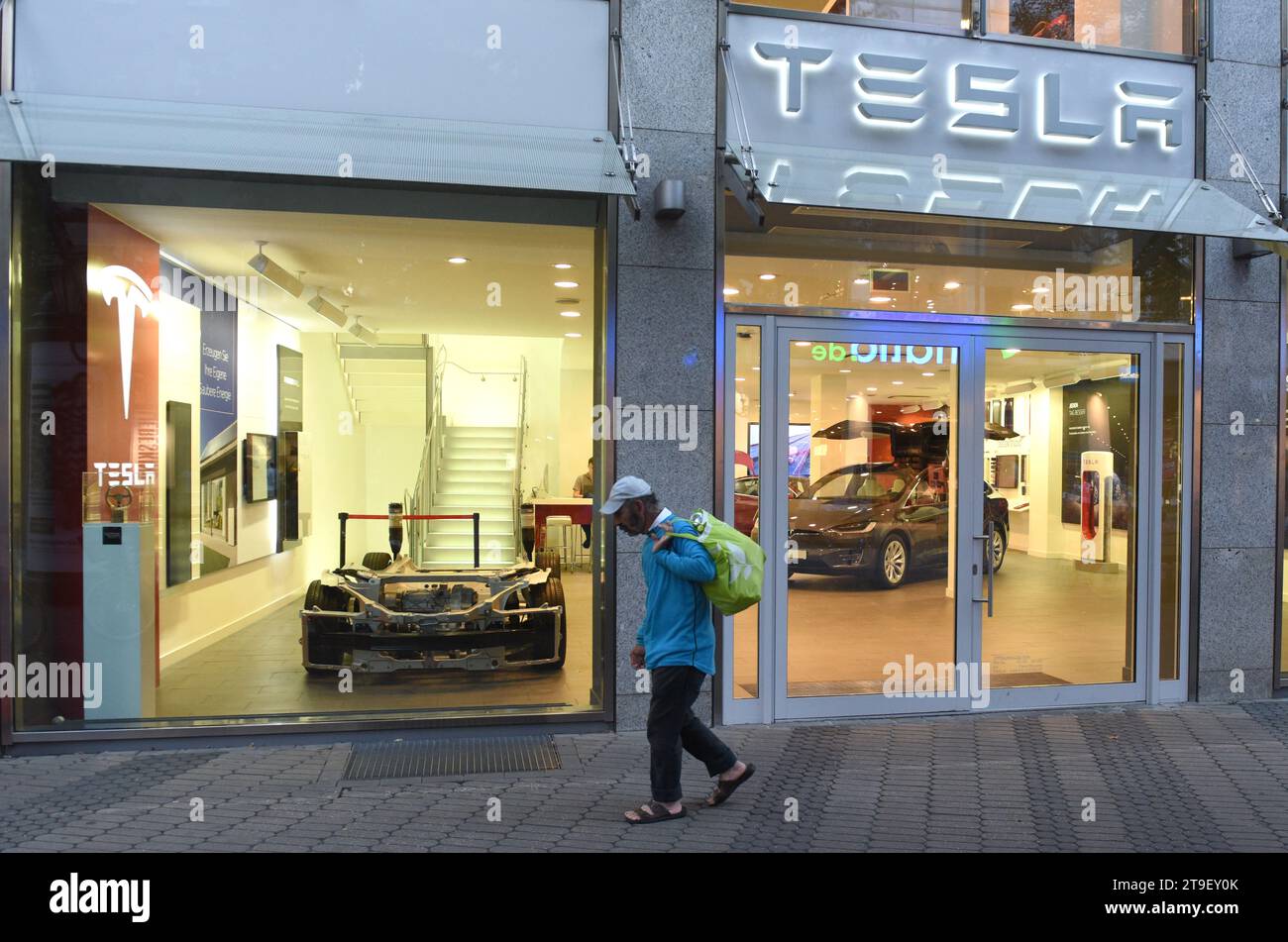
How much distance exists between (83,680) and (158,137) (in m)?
3.46

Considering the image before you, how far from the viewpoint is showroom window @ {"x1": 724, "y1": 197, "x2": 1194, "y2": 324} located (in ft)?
21.3

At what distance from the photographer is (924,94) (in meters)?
6.61

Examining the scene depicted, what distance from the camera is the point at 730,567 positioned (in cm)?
431

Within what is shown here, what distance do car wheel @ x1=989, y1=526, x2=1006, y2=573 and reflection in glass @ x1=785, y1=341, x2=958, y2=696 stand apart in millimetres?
327

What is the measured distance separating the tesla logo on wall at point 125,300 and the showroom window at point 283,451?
3 centimetres

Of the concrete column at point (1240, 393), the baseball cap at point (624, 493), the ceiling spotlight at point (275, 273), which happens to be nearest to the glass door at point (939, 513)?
the concrete column at point (1240, 393)

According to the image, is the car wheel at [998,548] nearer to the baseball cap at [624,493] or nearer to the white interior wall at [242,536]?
the baseball cap at [624,493]

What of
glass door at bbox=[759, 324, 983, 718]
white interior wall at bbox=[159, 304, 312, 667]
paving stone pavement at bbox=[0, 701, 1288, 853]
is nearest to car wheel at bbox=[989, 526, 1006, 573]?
glass door at bbox=[759, 324, 983, 718]

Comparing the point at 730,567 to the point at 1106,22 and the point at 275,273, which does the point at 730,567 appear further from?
the point at 1106,22

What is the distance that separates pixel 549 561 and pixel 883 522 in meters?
4.13
